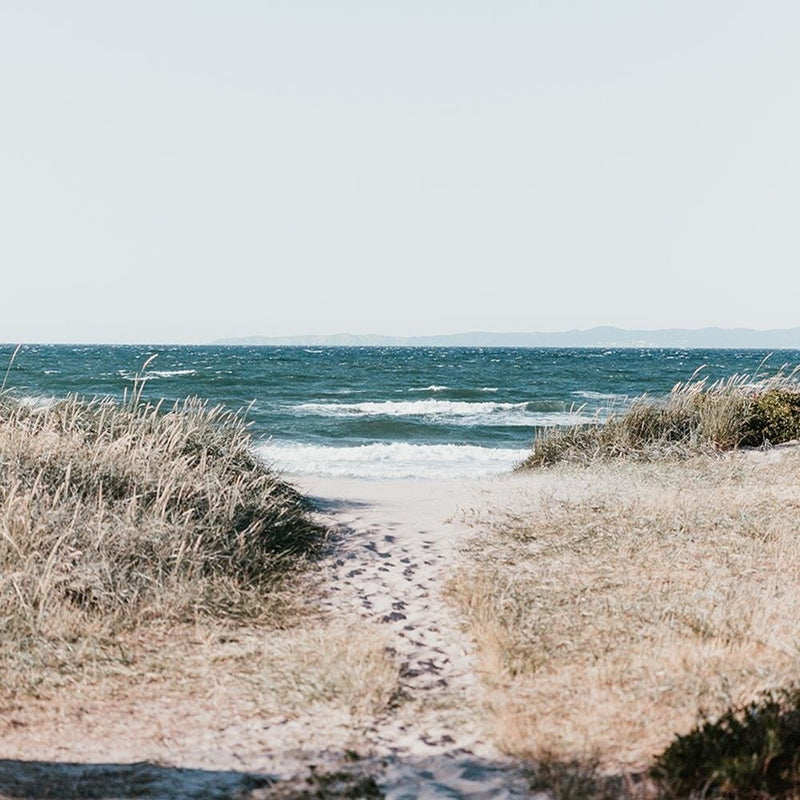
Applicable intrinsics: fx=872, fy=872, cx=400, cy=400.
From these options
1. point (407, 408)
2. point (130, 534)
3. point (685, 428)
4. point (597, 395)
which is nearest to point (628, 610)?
point (130, 534)

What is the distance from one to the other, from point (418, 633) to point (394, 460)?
50.4ft

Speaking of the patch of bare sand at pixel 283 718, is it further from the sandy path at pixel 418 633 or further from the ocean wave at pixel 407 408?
the ocean wave at pixel 407 408

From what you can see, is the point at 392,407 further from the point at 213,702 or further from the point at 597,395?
the point at 213,702

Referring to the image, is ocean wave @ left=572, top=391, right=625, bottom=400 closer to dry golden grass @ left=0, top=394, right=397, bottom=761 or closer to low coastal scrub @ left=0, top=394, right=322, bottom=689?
low coastal scrub @ left=0, top=394, right=322, bottom=689

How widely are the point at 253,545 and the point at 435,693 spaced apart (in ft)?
10.8

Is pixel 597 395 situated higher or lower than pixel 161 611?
higher

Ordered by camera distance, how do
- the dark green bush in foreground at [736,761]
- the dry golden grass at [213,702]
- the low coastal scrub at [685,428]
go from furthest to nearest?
the low coastal scrub at [685,428]
the dry golden grass at [213,702]
the dark green bush in foreground at [736,761]

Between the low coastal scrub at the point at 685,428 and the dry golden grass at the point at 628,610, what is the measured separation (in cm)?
351

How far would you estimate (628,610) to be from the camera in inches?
275

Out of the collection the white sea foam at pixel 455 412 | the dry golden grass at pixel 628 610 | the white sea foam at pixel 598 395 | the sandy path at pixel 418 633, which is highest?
the white sea foam at pixel 598 395

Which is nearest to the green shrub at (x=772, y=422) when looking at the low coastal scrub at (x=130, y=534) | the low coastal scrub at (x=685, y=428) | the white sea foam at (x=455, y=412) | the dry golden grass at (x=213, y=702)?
the low coastal scrub at (x=685, y=428)

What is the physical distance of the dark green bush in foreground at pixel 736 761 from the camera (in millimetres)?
3947

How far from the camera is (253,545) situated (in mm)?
8516

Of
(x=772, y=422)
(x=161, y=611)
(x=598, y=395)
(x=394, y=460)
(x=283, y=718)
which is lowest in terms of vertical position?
(x=394, y=460)
